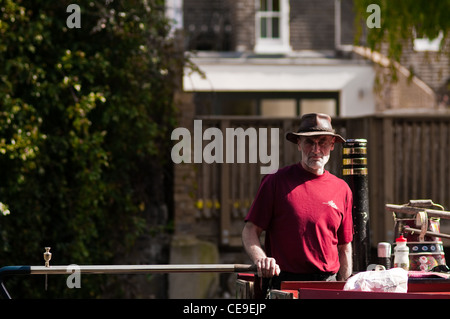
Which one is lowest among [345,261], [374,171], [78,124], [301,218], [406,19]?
[345,261]

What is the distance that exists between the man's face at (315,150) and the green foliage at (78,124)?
4416 millimetres

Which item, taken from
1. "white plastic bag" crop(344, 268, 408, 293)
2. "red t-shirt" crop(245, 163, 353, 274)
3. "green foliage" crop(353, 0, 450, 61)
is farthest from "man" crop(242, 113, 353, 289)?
"green foliage" crop(353, 0, 450, 61)

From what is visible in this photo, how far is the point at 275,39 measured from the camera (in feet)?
60.2

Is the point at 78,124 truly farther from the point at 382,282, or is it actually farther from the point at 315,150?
the point at 382,282

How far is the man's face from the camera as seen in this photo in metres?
5.64

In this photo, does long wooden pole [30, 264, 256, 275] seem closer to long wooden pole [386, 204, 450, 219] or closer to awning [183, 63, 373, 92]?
long wooden pole [386, 204, 450, 219]

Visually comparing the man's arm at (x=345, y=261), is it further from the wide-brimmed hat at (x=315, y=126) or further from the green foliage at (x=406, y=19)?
the green foliage at (x=406, y=19)

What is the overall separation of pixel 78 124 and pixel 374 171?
3598mm

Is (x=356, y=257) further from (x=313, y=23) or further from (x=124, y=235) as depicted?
(x=313, y=23)

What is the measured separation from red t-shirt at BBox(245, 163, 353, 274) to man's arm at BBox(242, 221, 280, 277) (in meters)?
0.05

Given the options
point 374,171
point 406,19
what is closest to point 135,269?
point 374,171

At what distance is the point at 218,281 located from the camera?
10812mm

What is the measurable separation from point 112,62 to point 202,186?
1.87m

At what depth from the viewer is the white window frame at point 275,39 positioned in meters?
18.1
